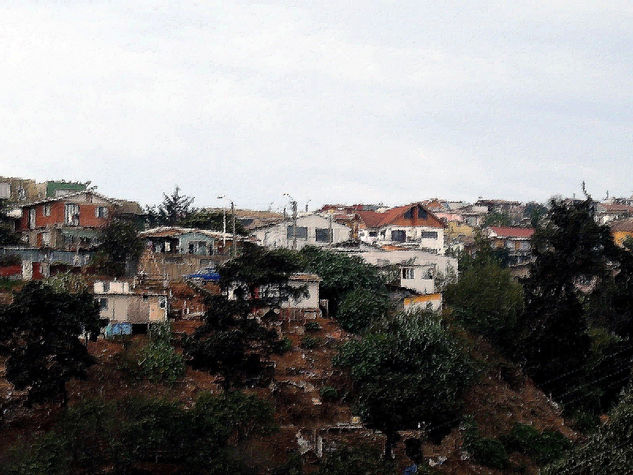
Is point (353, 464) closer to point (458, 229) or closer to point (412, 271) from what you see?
point (412, 271)

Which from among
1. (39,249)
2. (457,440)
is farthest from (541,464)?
(39,249)

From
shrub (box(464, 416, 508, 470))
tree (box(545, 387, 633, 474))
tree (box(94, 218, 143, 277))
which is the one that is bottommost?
shrub (box(464, 416, 508, 470))

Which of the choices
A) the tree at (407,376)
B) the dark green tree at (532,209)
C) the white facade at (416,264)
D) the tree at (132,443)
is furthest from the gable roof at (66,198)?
the dark green tree at (532,209)

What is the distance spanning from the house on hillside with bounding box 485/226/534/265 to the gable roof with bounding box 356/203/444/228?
7.98 meters

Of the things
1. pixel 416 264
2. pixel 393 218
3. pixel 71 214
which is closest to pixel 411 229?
pixel 393 218

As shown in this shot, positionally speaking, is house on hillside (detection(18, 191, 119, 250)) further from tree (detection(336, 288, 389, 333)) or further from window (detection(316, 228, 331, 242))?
tree (detection(336, 288, 389, 333))

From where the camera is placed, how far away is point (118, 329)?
3569cm

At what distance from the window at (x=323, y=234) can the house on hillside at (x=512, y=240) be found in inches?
644

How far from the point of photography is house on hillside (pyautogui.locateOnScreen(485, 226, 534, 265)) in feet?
226

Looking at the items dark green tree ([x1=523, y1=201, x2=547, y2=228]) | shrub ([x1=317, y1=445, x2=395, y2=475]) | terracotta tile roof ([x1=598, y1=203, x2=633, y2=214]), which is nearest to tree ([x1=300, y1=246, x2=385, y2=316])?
shrub ([x1=317, y1=445, x2=395, y2=475])

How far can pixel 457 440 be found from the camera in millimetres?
32094

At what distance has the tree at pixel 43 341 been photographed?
27578mm

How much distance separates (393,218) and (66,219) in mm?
22701

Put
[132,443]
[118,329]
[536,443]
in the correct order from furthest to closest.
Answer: [118,329], [536,443], [132,443]
